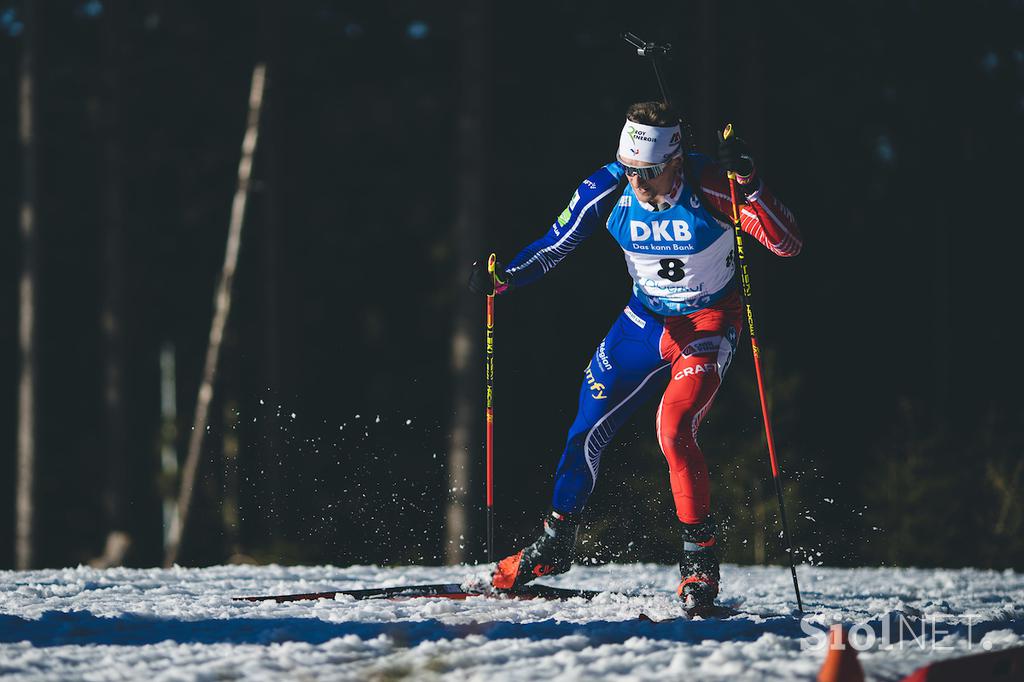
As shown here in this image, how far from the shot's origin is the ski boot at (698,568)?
595cm

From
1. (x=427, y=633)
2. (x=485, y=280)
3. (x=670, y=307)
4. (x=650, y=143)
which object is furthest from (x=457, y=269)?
(x=427, y=633)

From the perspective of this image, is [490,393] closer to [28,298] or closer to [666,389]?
[666,389]

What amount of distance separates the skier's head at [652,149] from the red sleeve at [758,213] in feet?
0.56

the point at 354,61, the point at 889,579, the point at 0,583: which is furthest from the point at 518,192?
the point at 0,583

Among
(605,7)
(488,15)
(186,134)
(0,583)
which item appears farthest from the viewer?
(186,134)

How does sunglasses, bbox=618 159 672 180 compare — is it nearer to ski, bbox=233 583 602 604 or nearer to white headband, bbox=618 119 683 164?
white headband, bbox=618 119 683 164

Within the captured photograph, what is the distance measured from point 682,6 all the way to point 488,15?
5.36 meters

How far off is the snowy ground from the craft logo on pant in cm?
97

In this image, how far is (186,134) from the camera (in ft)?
65.8

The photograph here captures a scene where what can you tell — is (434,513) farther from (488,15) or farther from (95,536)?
(95,536)

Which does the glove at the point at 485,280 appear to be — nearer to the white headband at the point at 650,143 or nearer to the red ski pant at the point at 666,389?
the red ski pant at the point at 666,389

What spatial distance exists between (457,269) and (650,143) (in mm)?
6425

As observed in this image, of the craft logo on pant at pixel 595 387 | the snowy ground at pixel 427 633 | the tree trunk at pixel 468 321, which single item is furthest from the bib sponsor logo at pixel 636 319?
the tree trunk at pixel 468 321

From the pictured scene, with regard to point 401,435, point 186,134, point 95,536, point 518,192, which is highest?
point 186,134
